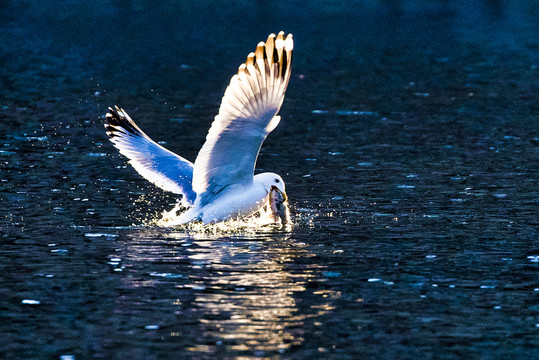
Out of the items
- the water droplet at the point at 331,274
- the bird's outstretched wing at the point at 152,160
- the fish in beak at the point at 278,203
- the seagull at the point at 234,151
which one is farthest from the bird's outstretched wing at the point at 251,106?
the water droplet at the point at 331,274

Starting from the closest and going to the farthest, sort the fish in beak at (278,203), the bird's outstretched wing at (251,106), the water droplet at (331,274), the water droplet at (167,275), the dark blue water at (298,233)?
the dark blue water at (298,233)
the water droplet at (167,275)
the water droplet at (331,274)
the bird's outstretched wing at (251,106)
the fish in beak at (278,203)

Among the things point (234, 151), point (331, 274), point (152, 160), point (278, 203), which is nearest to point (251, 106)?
point (234, 151)

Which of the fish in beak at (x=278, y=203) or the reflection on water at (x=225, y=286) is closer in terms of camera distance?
the reflection on water at (x=225, y=286)

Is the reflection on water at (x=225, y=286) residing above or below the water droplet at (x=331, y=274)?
above

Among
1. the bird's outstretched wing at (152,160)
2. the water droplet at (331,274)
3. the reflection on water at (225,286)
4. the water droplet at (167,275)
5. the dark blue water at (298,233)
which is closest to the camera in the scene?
the reflection on water at (225,286)

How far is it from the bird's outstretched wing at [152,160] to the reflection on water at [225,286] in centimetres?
125

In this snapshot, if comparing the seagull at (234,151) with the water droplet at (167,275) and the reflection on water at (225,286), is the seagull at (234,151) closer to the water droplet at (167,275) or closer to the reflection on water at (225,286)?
the reflection on water at (225,286)

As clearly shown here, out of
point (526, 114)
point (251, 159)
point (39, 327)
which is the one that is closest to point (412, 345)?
point (39, 327)

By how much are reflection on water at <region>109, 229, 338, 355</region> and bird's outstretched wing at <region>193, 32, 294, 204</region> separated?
131cm

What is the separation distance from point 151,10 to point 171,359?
78097 mm

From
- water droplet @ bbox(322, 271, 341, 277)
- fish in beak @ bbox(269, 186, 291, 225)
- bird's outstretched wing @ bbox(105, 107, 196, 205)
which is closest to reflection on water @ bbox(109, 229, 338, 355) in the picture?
water droplet @ bbox(322, 271, 341, 277)

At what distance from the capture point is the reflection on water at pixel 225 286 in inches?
455

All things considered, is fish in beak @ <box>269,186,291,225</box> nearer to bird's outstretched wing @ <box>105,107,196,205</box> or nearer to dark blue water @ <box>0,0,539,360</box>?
dark blue water @ <box>0,0,539,360</box>

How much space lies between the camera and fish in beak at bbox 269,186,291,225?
16844 mm
